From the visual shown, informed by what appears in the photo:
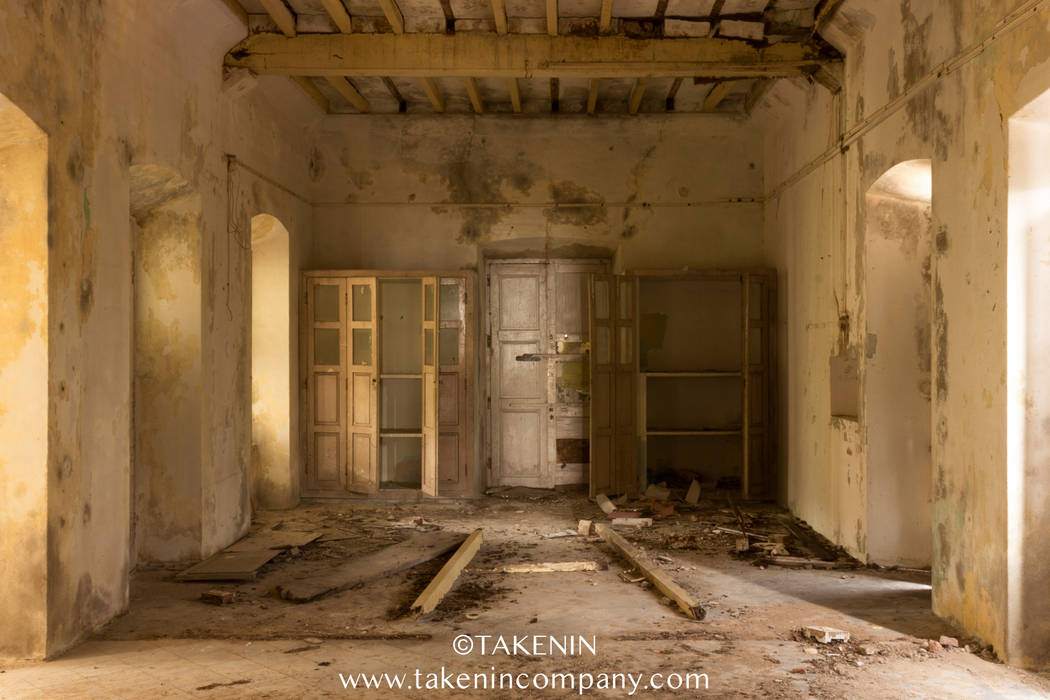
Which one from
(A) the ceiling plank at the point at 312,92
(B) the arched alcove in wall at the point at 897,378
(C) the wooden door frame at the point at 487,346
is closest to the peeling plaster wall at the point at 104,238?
(A) the ceiling plank at the point at 312,92

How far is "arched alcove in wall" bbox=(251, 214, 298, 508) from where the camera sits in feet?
25.8

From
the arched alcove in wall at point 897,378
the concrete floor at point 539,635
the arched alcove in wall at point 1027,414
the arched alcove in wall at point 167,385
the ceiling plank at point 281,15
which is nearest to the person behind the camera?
the concrete floor at point 539,635

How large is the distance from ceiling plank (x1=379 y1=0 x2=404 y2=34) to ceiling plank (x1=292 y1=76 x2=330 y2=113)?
1428mm

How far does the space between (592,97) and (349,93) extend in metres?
2.32

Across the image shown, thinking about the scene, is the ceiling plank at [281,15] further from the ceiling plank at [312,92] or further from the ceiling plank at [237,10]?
the ceiling plank at [312,92]

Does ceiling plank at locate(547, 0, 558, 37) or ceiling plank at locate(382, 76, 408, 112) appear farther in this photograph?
ceiling plank at locate(382, 76, 408, 112)

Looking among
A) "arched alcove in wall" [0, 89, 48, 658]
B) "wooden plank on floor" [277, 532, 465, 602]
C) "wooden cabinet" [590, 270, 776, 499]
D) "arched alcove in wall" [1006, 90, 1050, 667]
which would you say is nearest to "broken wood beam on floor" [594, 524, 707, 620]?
"wooden plank on floor" [277, 532, 465, 602]

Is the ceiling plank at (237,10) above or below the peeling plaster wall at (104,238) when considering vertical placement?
above

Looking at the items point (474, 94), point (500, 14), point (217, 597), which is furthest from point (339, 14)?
point (217, 597)

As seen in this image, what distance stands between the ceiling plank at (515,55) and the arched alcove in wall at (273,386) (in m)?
2.05

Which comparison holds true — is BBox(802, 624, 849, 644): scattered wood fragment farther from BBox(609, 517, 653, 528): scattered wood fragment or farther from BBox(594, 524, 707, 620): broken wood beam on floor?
BBox(609, 517, 653, 528): scattered wood fragment

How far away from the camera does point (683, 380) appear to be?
8523 mm

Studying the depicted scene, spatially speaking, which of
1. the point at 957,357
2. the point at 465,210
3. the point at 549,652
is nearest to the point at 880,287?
the point at 957,357

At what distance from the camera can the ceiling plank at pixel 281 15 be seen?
5773 mm
